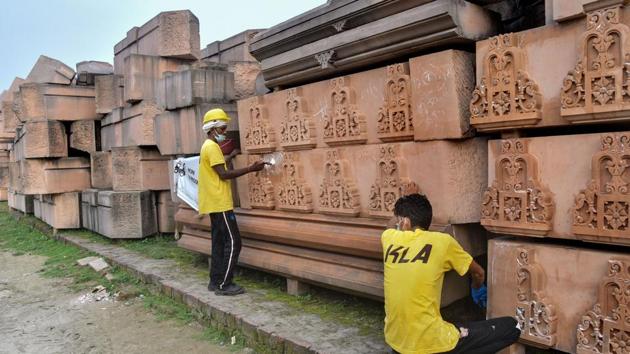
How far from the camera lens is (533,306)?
256 cm

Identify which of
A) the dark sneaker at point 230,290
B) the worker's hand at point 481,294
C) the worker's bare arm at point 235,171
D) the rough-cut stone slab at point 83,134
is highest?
the rough-cut stone slab at point 83,134

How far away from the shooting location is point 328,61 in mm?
3781

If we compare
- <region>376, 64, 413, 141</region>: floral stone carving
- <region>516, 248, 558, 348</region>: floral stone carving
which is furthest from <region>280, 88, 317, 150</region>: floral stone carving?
<region>516, 248, 558, 348</region>: floral stone carving

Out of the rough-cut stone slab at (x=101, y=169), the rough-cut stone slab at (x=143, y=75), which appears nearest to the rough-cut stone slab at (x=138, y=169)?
the rough-cut stone slab at (x=143, y=75)

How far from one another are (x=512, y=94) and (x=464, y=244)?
952mm

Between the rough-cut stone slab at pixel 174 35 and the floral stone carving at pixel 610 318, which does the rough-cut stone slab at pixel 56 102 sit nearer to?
the rough-cut stone slab at pixel 174 35

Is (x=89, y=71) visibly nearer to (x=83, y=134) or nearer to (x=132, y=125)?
(x=83, y=134)

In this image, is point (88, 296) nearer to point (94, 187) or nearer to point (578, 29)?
point (94, 187)

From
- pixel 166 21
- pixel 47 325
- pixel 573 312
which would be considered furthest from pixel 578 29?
pixel 166 21

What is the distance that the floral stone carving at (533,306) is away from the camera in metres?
2.50

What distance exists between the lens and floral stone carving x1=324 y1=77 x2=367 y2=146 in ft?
11.8

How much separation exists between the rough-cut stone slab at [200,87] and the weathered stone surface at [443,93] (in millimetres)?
2861

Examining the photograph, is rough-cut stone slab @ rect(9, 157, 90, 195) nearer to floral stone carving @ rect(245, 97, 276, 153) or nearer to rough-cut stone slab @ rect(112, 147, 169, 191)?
rough-cut stone slab @ rect(112, 147, 169, 191)

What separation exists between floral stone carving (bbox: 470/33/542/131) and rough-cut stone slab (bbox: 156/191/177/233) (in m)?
5.51
